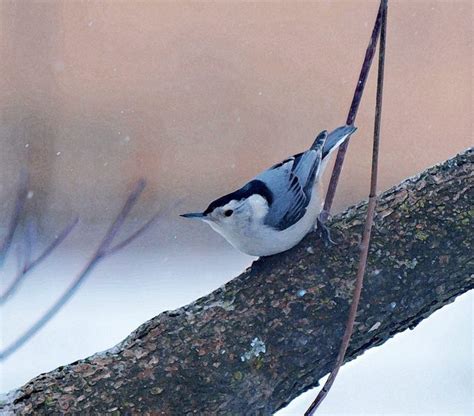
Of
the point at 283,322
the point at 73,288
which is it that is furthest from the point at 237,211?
the point at 73,288

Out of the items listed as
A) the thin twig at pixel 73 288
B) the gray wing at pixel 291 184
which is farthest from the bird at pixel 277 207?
the thin twig at pixel 73 288

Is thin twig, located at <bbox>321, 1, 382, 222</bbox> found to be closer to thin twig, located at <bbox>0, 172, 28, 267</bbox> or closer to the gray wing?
the gray wing

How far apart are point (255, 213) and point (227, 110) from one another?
8.45 feet

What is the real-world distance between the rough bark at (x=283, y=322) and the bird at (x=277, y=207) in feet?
0.12

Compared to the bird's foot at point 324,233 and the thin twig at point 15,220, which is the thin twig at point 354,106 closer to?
the bird's foot at point 324,233

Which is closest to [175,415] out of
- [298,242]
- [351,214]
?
[298,242]

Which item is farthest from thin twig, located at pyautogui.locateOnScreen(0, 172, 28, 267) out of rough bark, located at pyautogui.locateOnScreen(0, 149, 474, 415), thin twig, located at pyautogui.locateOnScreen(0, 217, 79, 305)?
rough bark, located at pyautogui.locateOnScreen(0, 149, 474, 415)

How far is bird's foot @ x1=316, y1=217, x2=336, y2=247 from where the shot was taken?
4.82ft

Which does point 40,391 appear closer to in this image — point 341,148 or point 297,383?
point 297,383

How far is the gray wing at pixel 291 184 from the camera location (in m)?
1.55

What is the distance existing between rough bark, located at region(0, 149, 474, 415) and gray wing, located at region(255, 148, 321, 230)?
0.26ft

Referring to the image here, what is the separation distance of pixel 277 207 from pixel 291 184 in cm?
7

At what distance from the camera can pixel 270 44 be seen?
411cm

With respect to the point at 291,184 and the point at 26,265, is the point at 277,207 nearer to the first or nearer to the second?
the point at 291,184
